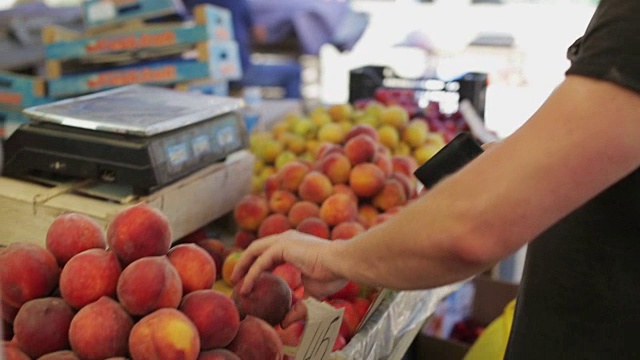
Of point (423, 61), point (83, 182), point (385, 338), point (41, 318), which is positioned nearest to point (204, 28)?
point (83, 182)

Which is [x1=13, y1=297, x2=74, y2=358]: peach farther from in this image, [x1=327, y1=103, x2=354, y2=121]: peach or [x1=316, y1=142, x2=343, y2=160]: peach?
[x1=327, y1=103, x2=354, y2=121]: peach

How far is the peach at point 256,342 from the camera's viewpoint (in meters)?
0.92

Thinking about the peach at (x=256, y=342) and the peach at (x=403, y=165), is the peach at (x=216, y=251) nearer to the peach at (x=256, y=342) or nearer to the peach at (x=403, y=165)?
the peach at (x=256, y=342)

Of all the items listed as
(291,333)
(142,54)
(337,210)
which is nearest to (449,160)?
(291,333)

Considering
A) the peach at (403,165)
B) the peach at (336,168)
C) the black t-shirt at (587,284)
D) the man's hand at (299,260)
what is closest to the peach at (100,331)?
the man's hand at (299,260)

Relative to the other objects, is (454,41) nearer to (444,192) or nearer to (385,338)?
(385,338)

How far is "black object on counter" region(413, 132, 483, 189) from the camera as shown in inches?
40.3

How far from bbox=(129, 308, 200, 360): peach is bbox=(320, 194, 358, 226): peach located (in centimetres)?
78

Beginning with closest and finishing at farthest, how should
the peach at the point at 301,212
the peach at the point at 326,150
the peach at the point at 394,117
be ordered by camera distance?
the peach at the point at 301,212 → the peach at the point at 326,150 → the peach at the point at 394,117

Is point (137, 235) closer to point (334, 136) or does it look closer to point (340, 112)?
point (334, 136)

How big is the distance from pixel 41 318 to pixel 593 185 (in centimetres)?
69

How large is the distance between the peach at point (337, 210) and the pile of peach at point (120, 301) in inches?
25.1

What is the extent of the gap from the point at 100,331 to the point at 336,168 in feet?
3.32

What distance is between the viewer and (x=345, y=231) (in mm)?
1530
